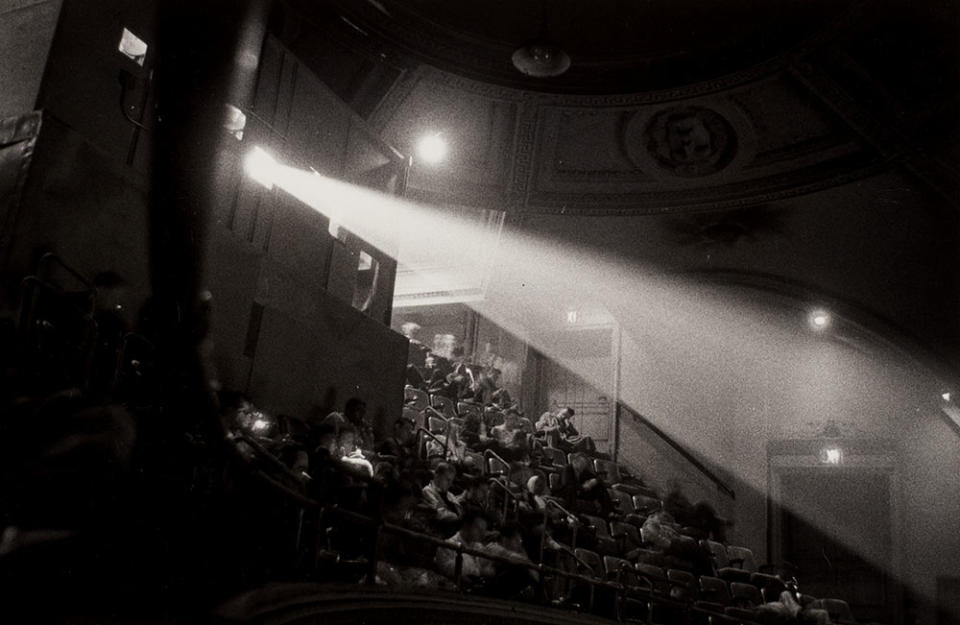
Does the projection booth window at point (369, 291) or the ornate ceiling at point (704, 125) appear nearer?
the projection booth window at point (369, 291)

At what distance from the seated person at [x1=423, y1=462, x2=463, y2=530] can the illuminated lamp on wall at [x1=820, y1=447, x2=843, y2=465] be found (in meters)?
9.39

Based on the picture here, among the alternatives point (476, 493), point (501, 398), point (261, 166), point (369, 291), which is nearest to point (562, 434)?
point (501, 398)

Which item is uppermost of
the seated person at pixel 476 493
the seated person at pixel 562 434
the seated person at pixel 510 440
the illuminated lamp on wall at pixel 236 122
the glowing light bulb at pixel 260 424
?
the illuminated lamp on wall at pixel 236 122

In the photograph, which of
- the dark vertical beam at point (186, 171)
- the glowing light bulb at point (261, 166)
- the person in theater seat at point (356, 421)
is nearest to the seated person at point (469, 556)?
the person in theater seat at point (356, 421)

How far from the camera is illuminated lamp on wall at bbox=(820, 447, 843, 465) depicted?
15.8 m

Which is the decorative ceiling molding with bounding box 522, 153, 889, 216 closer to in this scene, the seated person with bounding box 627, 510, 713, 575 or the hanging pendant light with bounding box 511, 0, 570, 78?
the hanging pendant light with bounding box 511, 0, 570, 78

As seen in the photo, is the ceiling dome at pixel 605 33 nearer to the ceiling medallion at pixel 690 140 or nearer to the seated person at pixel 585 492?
the ceiling medallion at pixel 690 140

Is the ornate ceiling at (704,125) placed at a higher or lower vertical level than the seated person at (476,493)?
higher

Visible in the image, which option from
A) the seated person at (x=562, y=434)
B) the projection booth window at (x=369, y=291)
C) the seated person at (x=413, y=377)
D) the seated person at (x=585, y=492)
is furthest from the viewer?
the seated person at (x=562, y=434)

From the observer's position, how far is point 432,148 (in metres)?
16.4

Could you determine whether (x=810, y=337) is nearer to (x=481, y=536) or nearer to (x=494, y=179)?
(x=494, y=179)

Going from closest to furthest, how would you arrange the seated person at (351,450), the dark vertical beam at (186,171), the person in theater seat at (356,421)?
the dark vertical beam at (186,171), the seated person at (351,450), the person in theater seat at (356,421)

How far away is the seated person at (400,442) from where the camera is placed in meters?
8.87

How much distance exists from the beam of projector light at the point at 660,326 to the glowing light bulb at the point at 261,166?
4934mm
